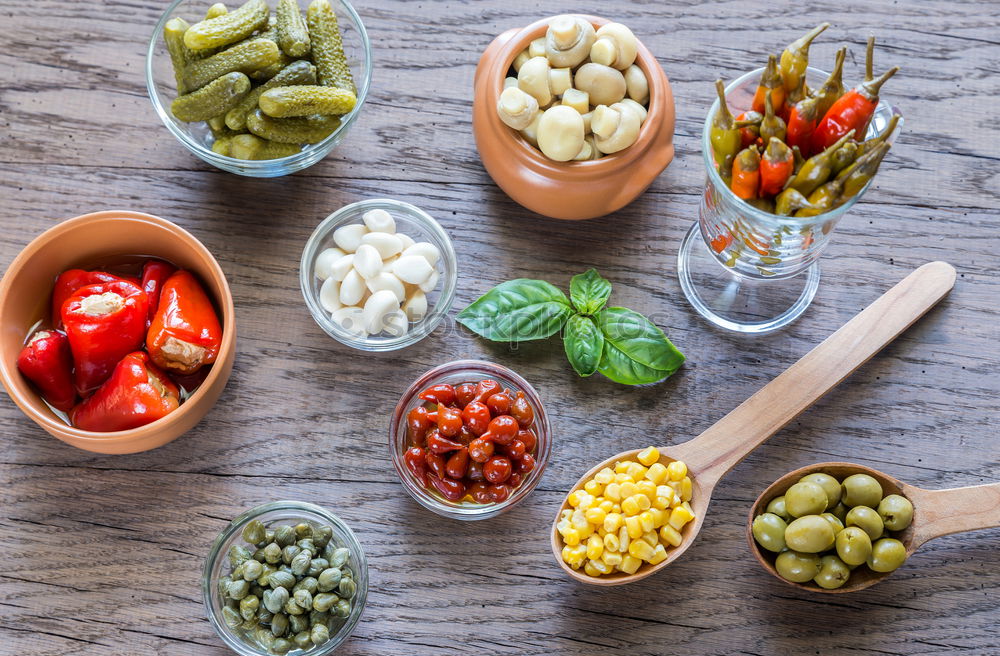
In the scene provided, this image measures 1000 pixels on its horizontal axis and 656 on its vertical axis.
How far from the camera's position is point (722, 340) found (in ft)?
4.79

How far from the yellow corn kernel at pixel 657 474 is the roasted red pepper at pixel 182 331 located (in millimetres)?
660

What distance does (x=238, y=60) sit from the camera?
131cm

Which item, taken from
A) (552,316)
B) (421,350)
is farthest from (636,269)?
(421,350)

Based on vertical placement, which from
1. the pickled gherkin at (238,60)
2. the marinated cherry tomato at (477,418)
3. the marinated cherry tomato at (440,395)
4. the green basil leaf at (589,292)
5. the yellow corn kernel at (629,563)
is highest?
the pickled gherkin at (238,60)

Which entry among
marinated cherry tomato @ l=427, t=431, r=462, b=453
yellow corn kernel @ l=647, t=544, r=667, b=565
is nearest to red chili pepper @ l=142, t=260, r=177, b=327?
marinated cherry tomato @ l=427, t=431, r=462, b=453

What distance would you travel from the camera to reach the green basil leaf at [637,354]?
139cm

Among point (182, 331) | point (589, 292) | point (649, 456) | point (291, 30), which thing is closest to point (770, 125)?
point (589, 292)

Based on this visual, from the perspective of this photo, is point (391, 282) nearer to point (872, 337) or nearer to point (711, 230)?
point (711, 230)

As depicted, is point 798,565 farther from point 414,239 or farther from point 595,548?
point 414,239

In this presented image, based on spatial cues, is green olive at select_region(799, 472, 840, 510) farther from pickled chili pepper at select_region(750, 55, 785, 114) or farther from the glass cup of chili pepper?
pickled chili pepper at select_region(750, 55, 785, 114)

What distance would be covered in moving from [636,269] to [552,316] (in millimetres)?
179

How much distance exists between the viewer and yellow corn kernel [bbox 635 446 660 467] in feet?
4.40

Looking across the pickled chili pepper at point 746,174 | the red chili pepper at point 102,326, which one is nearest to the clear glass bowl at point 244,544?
the red chili pepper at point 102,326

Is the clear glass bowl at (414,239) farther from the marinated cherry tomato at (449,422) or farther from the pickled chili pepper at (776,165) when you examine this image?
the pickled chili pepper at (776,165)
